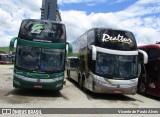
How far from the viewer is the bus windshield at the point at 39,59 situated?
17750 millimetres

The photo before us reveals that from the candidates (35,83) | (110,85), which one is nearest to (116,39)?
(110,85)

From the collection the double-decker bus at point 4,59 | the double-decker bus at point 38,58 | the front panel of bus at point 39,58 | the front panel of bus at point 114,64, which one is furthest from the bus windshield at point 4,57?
the front panel of bus at point 114,64

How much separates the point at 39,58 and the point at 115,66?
12.4 ft

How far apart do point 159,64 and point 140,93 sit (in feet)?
12.1

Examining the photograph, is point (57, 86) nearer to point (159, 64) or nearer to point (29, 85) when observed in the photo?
point (29, 85)

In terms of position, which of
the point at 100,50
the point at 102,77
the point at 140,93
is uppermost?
the point at 100,50

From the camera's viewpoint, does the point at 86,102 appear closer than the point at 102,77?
Yes

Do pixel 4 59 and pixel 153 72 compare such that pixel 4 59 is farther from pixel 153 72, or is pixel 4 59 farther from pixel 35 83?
pixel 35 83

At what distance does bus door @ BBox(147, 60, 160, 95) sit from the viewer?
2015 cm

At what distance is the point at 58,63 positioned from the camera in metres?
18.0

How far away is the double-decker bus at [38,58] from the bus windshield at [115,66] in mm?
1837

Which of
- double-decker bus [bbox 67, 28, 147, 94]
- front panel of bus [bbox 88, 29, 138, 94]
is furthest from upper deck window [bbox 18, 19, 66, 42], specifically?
front panel of bus [bbox 88, 29, 138, 94]

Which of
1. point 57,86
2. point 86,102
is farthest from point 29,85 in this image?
point 86,102

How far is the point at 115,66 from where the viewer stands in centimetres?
1848
